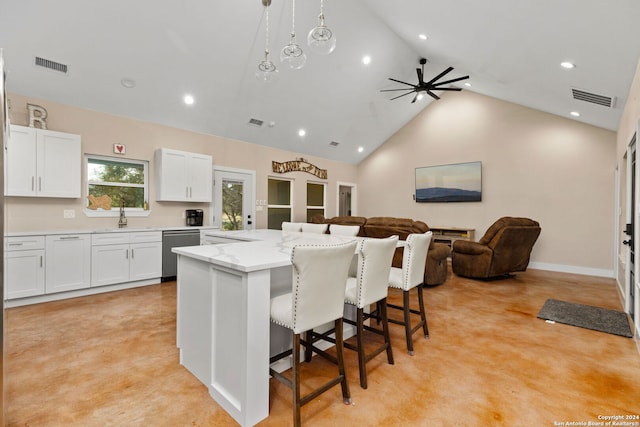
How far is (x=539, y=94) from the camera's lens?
5121 mm

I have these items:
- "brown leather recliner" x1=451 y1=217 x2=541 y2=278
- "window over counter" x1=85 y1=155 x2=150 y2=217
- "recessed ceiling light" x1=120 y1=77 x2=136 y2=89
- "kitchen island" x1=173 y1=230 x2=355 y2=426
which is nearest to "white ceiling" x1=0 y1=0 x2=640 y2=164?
"recessed ceiling light" x1=120 y1=77 x2=136 y2=89

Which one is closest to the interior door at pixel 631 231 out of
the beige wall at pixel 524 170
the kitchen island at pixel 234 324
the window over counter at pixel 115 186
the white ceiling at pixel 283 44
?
the white ceiling at pixel 283 44

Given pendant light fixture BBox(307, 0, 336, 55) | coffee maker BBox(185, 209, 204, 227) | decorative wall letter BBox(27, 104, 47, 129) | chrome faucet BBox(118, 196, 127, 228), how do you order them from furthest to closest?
coffee maker BBox(185, 209, 204, 227)
chrome faucet BBox(118, 196, 127, 228)
decorative wall letter BBox(27, 104, 47, 129)
pendant light fixture BBox(307, 0, 336, 55)

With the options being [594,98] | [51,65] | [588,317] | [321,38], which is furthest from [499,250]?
[51,65]

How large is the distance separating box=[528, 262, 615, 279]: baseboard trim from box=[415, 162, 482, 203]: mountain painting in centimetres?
180

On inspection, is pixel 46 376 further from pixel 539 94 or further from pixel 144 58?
pixel 539 94

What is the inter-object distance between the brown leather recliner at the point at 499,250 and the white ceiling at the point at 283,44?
2.13 m

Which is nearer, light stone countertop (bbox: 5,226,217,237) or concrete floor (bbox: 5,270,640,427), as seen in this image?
concrete floor (bbox: 5,270,640,427)

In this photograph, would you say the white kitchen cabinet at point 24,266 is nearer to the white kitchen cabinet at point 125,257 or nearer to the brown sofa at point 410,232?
the white kitchen cabinet at point 125,257

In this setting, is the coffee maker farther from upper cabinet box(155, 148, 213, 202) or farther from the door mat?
the door mat

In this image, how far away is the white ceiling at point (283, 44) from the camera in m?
3.15

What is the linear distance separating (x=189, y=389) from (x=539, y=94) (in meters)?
6.49

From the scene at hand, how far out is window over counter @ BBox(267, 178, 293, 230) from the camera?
713 centimetres

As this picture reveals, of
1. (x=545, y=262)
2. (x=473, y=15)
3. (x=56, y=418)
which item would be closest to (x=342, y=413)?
(x=56, y=418)
